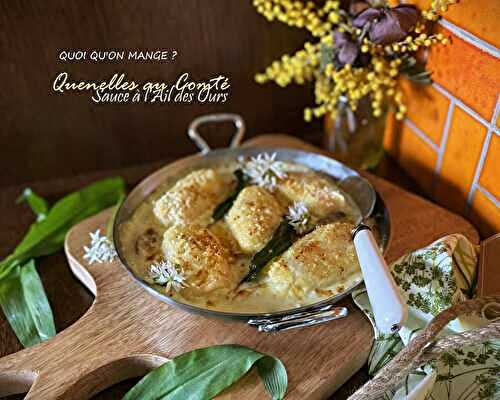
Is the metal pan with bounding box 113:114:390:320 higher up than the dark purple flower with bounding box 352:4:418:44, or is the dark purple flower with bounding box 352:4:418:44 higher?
the dark purple flower with bounding box 352:4:418:44

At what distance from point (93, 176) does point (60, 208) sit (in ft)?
0.62

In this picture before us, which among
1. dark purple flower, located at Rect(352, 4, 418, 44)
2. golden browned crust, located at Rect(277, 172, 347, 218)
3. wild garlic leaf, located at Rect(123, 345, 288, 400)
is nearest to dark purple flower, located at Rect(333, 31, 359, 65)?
dark purple flower, located at Rect(352, 4, 418, 44)

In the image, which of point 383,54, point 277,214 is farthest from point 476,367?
point 383,54

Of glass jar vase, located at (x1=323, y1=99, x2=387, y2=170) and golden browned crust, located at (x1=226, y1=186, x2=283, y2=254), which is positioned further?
glass jar vase, located at (x1=323, y1=99, x2=387, y2=170)

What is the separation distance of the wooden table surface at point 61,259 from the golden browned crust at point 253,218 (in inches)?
12.2

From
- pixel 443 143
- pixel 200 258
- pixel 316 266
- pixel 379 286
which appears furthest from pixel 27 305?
pixel 443 143

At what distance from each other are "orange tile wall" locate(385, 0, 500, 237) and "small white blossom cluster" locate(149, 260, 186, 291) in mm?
638

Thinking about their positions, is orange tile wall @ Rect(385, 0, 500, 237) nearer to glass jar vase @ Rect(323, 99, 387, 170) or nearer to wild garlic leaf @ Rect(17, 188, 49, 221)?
glass jar vase @ Rect(323, 99, 387, 170)

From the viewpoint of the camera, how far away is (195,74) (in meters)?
1.25

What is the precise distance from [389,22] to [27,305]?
928 mm

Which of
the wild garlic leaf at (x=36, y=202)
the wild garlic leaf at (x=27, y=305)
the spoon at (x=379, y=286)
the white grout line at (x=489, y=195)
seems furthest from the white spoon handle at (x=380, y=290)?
the wild garlic leaf at (x=36, y=202)

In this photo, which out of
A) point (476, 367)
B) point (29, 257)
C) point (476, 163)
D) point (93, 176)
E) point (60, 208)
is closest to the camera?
point (476, 367)

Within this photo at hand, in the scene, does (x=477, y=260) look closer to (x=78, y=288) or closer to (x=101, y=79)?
(x=78, y=288)

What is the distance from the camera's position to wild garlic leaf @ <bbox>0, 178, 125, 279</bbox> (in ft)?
3.55
